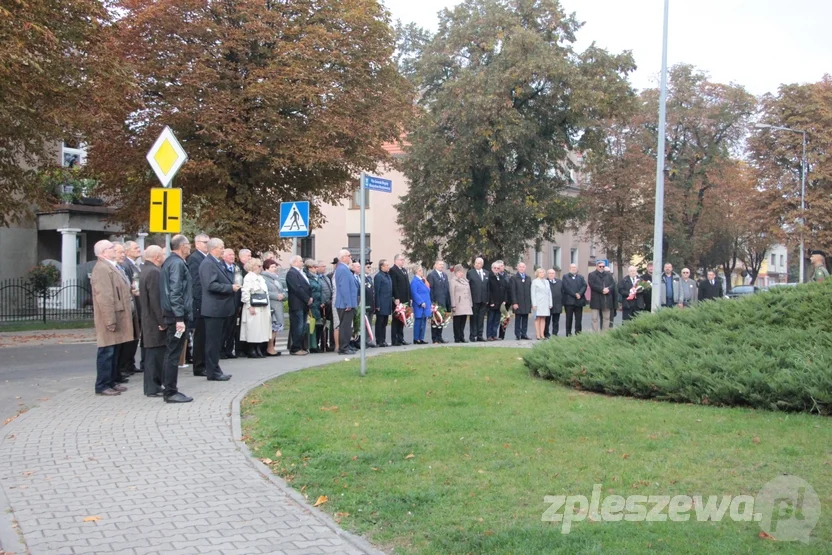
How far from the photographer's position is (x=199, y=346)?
484 inches

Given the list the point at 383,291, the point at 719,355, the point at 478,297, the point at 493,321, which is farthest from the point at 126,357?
the point at 493,321

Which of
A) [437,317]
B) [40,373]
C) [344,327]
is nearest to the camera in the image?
[40,373]

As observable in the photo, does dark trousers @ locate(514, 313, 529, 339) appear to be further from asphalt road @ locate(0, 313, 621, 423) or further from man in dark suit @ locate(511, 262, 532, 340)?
asphalt road @ locate(0, 313, 621, 423)

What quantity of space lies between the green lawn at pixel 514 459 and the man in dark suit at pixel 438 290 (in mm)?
8564

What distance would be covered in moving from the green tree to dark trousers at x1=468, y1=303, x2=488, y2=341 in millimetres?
15478

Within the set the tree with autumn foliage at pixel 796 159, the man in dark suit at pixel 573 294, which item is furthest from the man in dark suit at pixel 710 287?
the tree with autumn foliage at pixel 796 159

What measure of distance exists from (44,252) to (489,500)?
36.2 m

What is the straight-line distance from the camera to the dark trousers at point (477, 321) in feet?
64.7

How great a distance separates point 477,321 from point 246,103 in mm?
9245

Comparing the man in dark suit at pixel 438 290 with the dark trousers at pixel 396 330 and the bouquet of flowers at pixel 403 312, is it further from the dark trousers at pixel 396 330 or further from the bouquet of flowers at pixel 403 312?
the dark trousers at pixel 396 330

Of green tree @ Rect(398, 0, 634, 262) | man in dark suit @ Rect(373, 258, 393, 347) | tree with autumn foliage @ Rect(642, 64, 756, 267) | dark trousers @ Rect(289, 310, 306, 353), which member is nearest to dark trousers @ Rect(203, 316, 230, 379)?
dark trousers @ Rect(289, 310, 306, 353)

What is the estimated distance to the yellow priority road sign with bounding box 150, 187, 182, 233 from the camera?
10.6m

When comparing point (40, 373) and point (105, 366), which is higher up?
point (105, 366)

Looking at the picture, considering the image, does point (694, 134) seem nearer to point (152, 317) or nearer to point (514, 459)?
point (152, 317)
